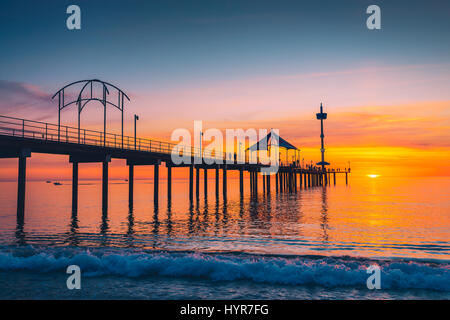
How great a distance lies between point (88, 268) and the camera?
12.6 metres

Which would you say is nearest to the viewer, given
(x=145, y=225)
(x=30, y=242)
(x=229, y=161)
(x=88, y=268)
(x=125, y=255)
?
(x=88, y=268)

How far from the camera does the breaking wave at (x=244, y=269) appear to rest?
11.0 meters

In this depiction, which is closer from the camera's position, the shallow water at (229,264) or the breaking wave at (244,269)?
the shallow water at (229,264)

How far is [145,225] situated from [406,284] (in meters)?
18.7

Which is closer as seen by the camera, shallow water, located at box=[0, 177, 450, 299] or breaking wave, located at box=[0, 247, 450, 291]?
shallow water, located at box=[0, 177, 450, 299]

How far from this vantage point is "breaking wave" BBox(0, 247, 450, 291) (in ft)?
36.1

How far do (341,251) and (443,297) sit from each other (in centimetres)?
688

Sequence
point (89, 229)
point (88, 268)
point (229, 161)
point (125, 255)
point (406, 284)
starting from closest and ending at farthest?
point (406, 284) → point (88, 268) → point (125, 255) → point (89, 229) → point (229, 161)

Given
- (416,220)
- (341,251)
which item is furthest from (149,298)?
A: (416,220)

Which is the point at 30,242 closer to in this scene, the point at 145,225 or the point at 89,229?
the point at 89,229
